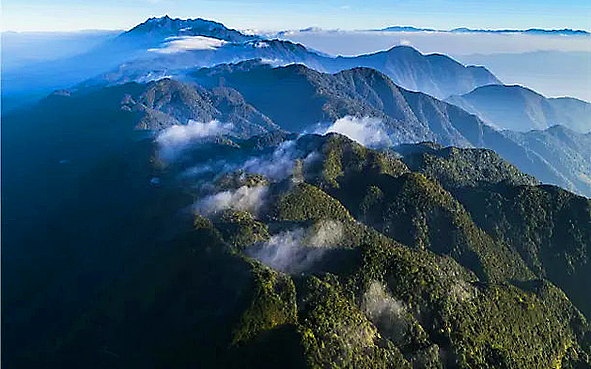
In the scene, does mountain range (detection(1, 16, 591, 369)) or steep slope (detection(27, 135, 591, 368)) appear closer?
steep slope (detection(27, 135, 591, 368))

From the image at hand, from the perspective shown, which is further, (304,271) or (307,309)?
(304,271)

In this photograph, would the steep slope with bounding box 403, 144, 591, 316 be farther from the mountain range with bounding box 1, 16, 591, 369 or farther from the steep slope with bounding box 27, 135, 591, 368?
the steep slope with bounding box 27, 135, 591, 368

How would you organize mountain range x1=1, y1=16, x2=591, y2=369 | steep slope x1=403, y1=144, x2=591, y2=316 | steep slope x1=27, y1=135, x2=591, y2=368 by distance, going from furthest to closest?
steep slope x1=403, y1=144, x2=591, y2=316, mountain range x1=1, y1=16, x2=591, y2=369, steep slope x1=27, y1=135, x2=591, y2=368

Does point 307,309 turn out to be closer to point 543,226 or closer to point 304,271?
point 304,271

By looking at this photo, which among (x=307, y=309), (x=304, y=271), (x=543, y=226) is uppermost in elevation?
(x=307, y=309)

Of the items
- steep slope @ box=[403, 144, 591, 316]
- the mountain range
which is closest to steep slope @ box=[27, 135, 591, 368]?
the mountain range

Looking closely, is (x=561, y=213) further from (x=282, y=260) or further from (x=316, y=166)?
(x=282, y=260)

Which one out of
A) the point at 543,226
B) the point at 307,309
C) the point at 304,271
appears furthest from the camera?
the point at 543,226

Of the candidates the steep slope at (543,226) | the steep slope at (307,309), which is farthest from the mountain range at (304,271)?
the steep slope at (543,226)

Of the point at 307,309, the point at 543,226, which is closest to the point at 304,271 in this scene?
the point at 307,309

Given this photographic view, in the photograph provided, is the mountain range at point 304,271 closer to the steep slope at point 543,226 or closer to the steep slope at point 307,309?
the steep slope at point 307,309

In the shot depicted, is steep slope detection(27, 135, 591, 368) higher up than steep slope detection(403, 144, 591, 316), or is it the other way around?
steep slope detection(27, 135, 591, 368)
